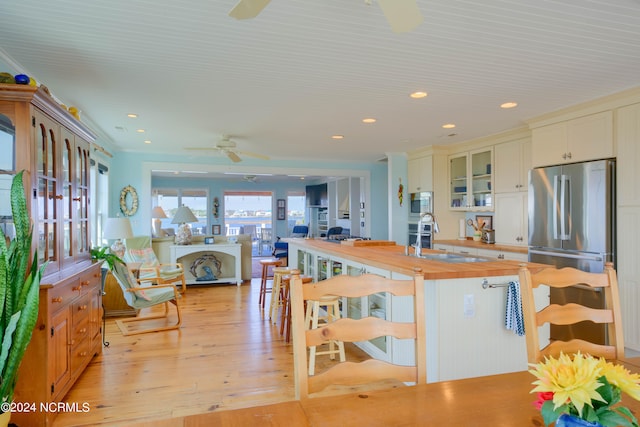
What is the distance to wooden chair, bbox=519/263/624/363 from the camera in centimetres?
133

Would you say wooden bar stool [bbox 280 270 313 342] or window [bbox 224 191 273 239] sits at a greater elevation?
window [bbox 224 191 273 239]

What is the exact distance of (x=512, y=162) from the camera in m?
4.94

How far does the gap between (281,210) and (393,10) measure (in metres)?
10.9

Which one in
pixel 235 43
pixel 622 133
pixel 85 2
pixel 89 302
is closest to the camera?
pixel 85 2

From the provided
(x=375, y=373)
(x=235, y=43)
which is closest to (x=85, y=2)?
(x=235, y=43)

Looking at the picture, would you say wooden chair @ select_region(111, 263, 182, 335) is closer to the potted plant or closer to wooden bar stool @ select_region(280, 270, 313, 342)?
wooden bar stool @ select_region(280, 270, 313, 342)

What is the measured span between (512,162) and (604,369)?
4791 millimetres

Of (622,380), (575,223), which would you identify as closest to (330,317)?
(575,223)

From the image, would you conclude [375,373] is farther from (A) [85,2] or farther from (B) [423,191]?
(B) [423,191]

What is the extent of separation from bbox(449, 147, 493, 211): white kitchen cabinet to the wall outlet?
3181 millimetres

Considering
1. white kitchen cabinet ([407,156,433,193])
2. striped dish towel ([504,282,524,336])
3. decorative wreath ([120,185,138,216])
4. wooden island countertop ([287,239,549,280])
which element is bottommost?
striped dish towel ([504,282,524,336])

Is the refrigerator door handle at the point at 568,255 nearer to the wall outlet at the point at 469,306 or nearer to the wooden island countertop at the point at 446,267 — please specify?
the wooden island countertop at the point at 446,267

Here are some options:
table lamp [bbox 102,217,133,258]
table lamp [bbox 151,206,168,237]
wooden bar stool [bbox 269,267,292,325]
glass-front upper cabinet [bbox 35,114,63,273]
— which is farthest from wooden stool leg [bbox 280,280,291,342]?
table lamp [bbox 151,206,168,237]

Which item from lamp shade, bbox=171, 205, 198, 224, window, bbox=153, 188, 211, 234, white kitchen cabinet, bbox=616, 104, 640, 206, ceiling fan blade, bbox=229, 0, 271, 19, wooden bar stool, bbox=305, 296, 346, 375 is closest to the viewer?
ceiling fan blade, bbox=229, 0, 271, 19
